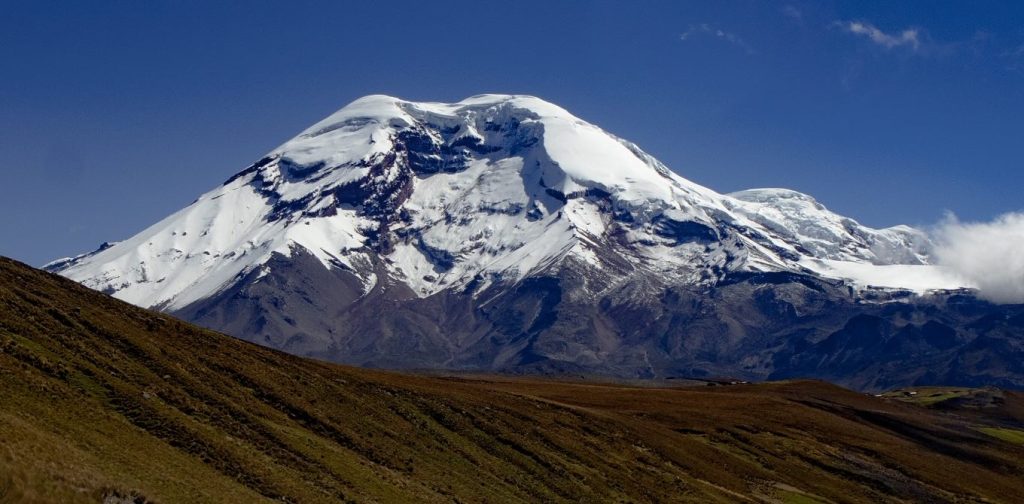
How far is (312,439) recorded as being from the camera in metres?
59.2

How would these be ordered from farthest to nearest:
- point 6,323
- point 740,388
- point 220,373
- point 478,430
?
point 740,388 < point 478,430 < point 220,373 < point 6,323

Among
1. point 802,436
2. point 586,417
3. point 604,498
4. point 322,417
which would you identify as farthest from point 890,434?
point 322,417

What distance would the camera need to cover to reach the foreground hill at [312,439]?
147ft

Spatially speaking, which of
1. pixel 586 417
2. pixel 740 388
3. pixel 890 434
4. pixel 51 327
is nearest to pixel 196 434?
pixel 51 327

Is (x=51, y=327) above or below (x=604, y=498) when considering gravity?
above

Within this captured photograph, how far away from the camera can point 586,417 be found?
94.7 metres

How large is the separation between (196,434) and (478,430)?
2927 centimetres

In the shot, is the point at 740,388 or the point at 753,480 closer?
the point at 753,480

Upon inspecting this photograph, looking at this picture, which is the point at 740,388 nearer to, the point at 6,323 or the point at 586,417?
the point at 586,417

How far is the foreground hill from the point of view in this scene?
44906 mm

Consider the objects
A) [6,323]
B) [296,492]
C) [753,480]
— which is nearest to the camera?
[296,492]

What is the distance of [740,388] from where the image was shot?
18950 cm

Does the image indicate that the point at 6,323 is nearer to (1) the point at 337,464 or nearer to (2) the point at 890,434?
(1) the point at 337,464

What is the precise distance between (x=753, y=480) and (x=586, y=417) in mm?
15922
